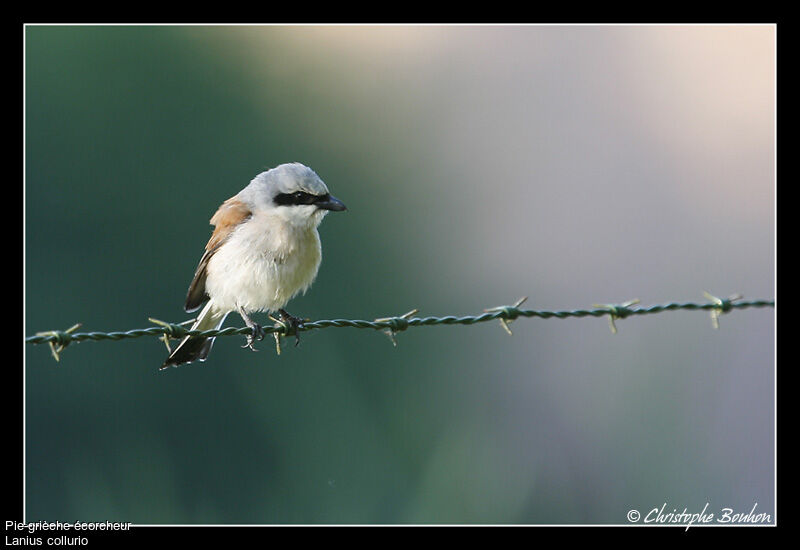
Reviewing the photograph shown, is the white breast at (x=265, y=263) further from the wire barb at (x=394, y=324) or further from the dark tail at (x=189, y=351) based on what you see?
the wire barb at (x=394, y=324)

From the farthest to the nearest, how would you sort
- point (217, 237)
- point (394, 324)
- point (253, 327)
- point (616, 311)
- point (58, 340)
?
1. point (217, 237)
2. point (253, 327)
3. point (616, 311)
4. point (394, 324)
5. point (58, 340)

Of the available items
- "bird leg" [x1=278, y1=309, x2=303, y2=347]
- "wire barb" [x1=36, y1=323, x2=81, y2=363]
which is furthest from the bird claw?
"wire barb" [x1=36, y1=323, x2=81, y2=363]

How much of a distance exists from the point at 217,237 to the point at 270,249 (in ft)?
1.49

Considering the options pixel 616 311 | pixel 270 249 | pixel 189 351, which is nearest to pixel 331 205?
pixel 270 249

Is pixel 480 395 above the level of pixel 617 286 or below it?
below

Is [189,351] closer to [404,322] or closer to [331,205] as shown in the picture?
[331,205]

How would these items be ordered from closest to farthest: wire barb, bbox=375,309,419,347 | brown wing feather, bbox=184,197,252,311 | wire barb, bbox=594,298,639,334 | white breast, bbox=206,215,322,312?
wire barb, bbox=375,309,419,347, wire barb, bbox=594,298,639,334, white breast, bbox=206,215,322,312, brown wing feather, bbox=184,197,252,311

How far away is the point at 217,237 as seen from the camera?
5.50 meters

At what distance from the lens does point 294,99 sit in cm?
971

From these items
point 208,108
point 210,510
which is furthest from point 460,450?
point 208,108

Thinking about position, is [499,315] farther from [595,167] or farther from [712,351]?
[595,167]

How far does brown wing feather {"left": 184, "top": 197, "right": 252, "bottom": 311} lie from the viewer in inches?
214

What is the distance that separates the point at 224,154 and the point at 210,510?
357 centimetres

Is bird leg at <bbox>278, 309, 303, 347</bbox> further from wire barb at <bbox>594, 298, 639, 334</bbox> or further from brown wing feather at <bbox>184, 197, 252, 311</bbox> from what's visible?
wire barb at <bbox>594, 298, 639, 334</bbox>
